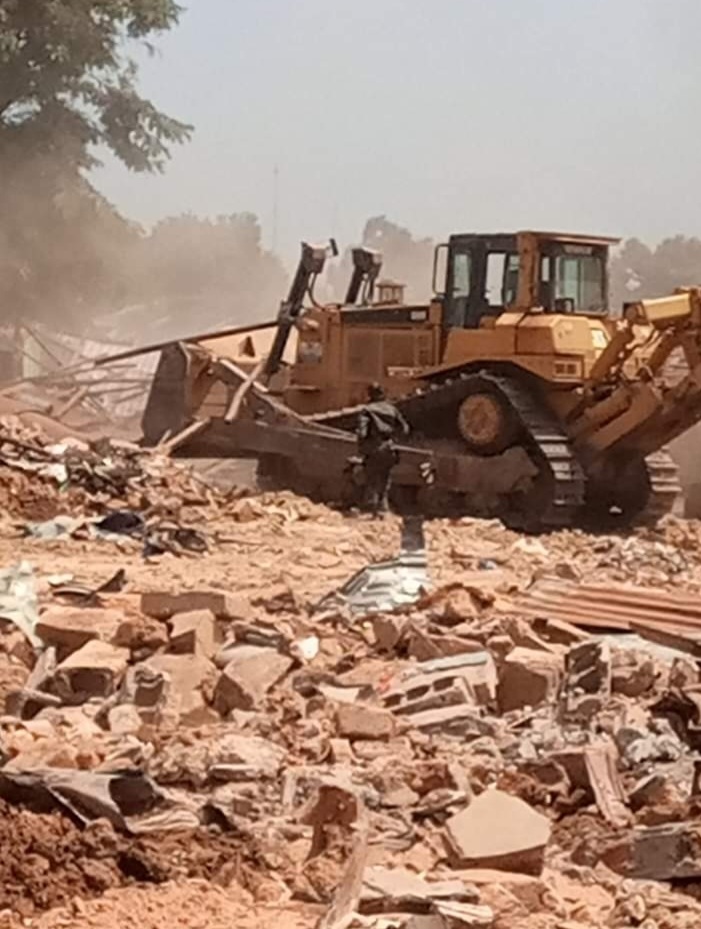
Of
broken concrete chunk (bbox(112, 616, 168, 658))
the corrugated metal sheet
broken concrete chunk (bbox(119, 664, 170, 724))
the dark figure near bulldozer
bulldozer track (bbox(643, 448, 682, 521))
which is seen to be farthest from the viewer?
the corrugated metal sheet

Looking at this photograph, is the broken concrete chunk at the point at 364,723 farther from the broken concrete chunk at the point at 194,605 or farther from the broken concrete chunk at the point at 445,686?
the broken concrete chunk at the point at 194,605

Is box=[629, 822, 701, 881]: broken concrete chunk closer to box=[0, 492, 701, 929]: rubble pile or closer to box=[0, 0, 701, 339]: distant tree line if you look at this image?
box=[0, 492, 701, 929]: rubble pile

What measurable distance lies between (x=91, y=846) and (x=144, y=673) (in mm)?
2681

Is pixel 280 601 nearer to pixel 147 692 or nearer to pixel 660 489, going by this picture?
pixel 147 692

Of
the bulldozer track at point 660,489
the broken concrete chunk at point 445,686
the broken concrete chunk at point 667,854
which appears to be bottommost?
the broken concrete chunk at point 667,854

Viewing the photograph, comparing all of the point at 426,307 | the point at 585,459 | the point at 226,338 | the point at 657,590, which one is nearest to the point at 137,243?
the point at 226,338

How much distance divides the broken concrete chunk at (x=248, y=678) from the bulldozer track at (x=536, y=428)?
7487mm

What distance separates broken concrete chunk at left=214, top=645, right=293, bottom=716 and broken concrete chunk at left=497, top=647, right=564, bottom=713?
1.15 meters

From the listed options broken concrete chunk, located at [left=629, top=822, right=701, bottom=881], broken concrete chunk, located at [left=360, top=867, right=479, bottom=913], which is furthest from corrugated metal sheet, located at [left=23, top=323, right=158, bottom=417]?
broken concrete chunk, located at [left=360, top=867, right=479, bottom=913]

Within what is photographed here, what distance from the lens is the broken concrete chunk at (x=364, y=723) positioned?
782 centimetres

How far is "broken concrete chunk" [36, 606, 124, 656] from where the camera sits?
9.46 m

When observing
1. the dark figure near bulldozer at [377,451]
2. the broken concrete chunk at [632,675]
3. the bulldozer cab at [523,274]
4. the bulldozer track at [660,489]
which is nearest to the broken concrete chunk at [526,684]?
the broken concrete chunk at [632,675]

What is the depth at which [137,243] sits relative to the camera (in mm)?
37219

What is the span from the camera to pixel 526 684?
8.42 meters
